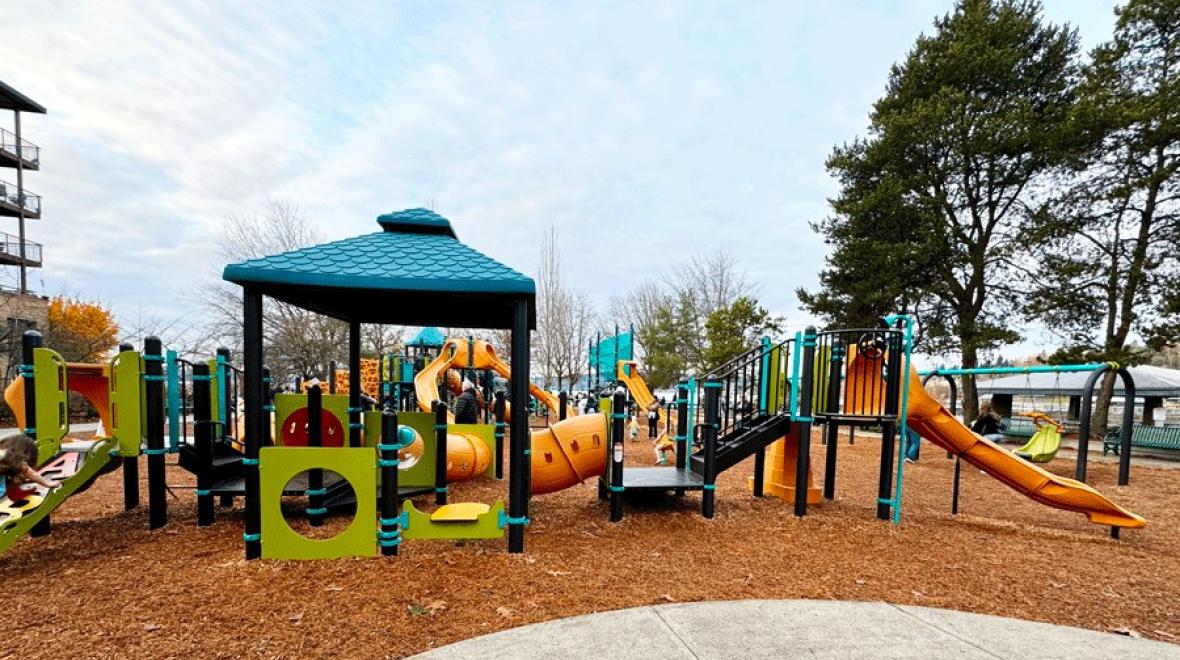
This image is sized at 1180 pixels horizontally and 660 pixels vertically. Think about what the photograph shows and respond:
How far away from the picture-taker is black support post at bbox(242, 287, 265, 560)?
4.07 m

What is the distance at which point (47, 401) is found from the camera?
510 cm

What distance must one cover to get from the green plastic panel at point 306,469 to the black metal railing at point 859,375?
17.5 ft

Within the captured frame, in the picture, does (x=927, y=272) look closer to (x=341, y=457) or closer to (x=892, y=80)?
(x=892, y=80)

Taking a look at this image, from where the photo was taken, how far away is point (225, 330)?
77.0ft

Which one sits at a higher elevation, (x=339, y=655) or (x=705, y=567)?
(x=339, y=655)

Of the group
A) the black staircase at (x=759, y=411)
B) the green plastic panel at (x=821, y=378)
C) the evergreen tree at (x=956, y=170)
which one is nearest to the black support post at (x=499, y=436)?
the black staircase at (x=759, y=411)

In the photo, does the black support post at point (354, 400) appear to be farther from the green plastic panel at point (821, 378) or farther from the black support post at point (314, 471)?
the green plastic panel at point (821, 378)

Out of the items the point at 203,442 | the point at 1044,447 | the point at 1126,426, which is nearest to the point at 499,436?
the point at 203,442

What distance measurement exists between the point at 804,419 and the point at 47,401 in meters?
8.44

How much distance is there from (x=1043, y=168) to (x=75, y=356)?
3682 centimetres

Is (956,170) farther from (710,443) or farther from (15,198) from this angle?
(15,198)

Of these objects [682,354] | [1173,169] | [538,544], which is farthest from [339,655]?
[682,354]

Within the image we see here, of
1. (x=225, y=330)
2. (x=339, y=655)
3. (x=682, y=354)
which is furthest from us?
(x=682, y=354)

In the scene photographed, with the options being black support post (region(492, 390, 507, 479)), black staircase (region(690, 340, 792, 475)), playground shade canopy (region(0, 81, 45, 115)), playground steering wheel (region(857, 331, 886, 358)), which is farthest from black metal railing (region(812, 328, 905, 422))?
playground shade canopy (region(0, 81, 45, 115))
